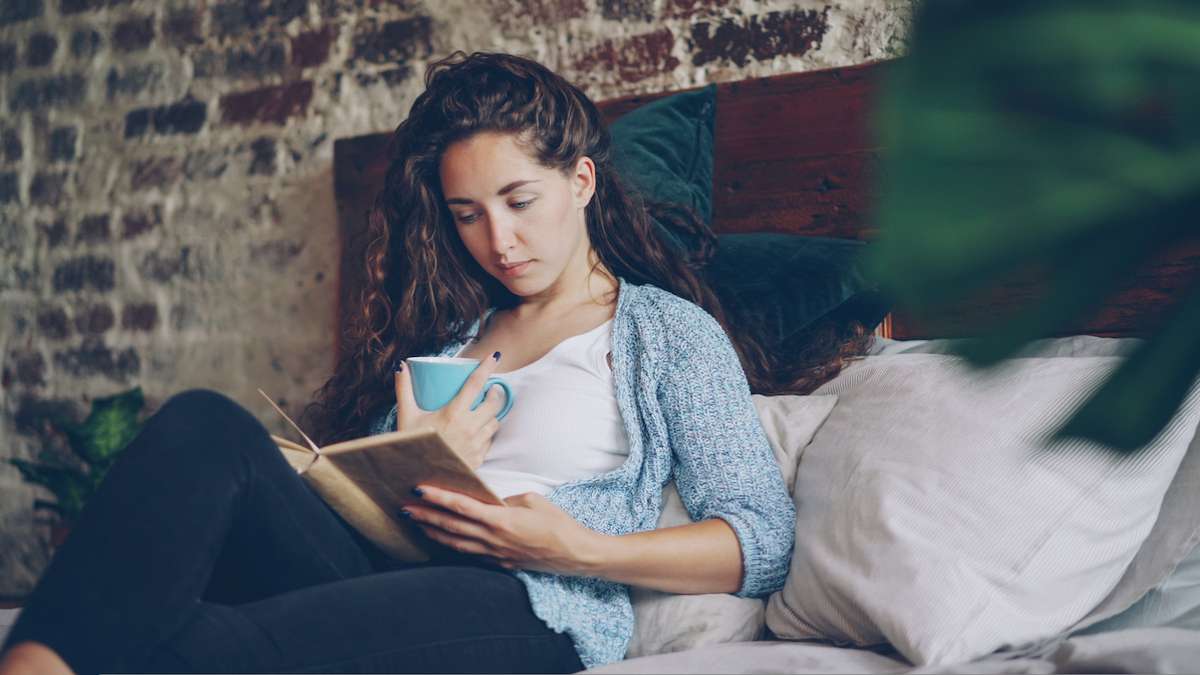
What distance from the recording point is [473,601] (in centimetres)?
125

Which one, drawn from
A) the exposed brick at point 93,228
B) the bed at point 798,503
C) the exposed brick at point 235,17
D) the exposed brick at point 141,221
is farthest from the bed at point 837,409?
the exposed brick at point 93,228

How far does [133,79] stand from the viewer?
10.1ft

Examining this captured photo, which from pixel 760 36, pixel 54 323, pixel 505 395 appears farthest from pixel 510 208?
pixel 54 323

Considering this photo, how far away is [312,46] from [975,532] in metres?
2.16

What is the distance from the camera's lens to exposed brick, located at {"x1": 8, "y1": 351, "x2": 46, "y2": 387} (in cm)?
314

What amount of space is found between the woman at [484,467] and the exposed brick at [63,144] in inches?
65.3

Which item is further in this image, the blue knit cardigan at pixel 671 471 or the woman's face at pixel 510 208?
the woman's face at pixel 510 208

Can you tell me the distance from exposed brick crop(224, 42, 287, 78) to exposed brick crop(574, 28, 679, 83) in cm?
84

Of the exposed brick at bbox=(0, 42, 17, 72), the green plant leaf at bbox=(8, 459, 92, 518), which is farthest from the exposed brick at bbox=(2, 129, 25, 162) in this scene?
the green plant leaf at bbox=(8, 459, 92, 518)

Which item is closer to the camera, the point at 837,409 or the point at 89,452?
the point at 837,409

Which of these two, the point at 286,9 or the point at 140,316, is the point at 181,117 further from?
the point at 140,316

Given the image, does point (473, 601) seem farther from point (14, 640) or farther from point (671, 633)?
point (14, 640)

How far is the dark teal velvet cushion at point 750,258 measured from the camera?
1.76 metres

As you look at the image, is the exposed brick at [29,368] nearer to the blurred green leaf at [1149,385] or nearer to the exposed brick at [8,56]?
the exposed brick at [8,56]
